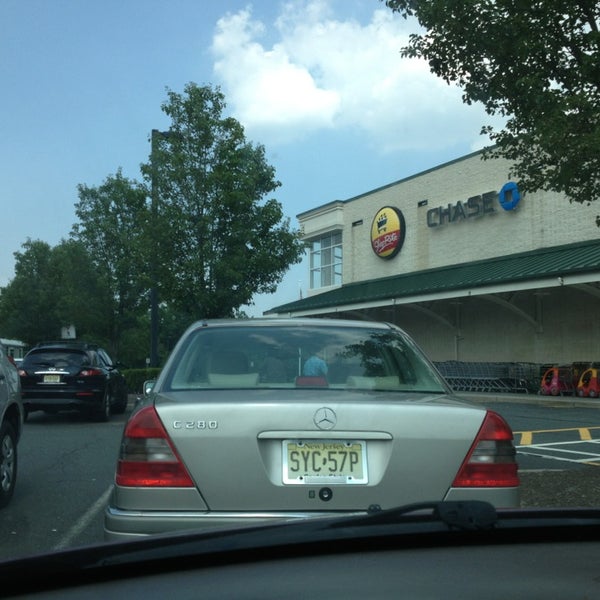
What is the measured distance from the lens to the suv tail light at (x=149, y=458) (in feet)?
11.4

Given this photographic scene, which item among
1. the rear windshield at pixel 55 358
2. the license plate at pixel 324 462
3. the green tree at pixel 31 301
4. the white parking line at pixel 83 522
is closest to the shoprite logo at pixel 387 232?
the rear windshield at pixel 55 358

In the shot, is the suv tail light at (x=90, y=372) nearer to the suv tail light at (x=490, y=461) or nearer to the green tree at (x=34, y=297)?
the suv tail light at (x=490, y=461)

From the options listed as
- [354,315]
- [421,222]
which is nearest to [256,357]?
[421,222]

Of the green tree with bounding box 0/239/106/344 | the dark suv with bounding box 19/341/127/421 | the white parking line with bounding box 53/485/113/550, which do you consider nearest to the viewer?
the white parking line with bounding box 53/485/113/550

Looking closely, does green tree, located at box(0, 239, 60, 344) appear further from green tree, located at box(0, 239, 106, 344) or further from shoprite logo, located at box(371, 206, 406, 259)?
shoprite logo, located at box(371, 206, 406, 259)

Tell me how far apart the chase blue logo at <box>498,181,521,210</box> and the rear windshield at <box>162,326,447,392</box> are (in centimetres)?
2336

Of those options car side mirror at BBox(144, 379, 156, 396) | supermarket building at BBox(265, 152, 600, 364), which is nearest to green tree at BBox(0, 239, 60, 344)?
supermarket building at BBox(265, 152, 600, 364)

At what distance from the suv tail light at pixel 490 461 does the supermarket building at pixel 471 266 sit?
58.7ft

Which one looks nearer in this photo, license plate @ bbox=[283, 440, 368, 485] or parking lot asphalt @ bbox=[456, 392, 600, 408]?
license plate @ bbox=[283, 440, 368, 485]

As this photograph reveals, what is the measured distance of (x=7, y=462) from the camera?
23.5ft

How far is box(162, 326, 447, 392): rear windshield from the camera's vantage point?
163 inches

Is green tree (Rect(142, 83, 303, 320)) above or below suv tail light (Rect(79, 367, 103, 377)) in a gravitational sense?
above

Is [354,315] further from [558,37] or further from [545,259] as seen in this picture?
[558,37]

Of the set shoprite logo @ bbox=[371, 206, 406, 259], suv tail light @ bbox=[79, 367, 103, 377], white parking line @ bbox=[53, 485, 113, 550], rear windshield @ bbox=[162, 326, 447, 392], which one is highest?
shoprite logo @ bbox=[371, 206, 406, 259]
